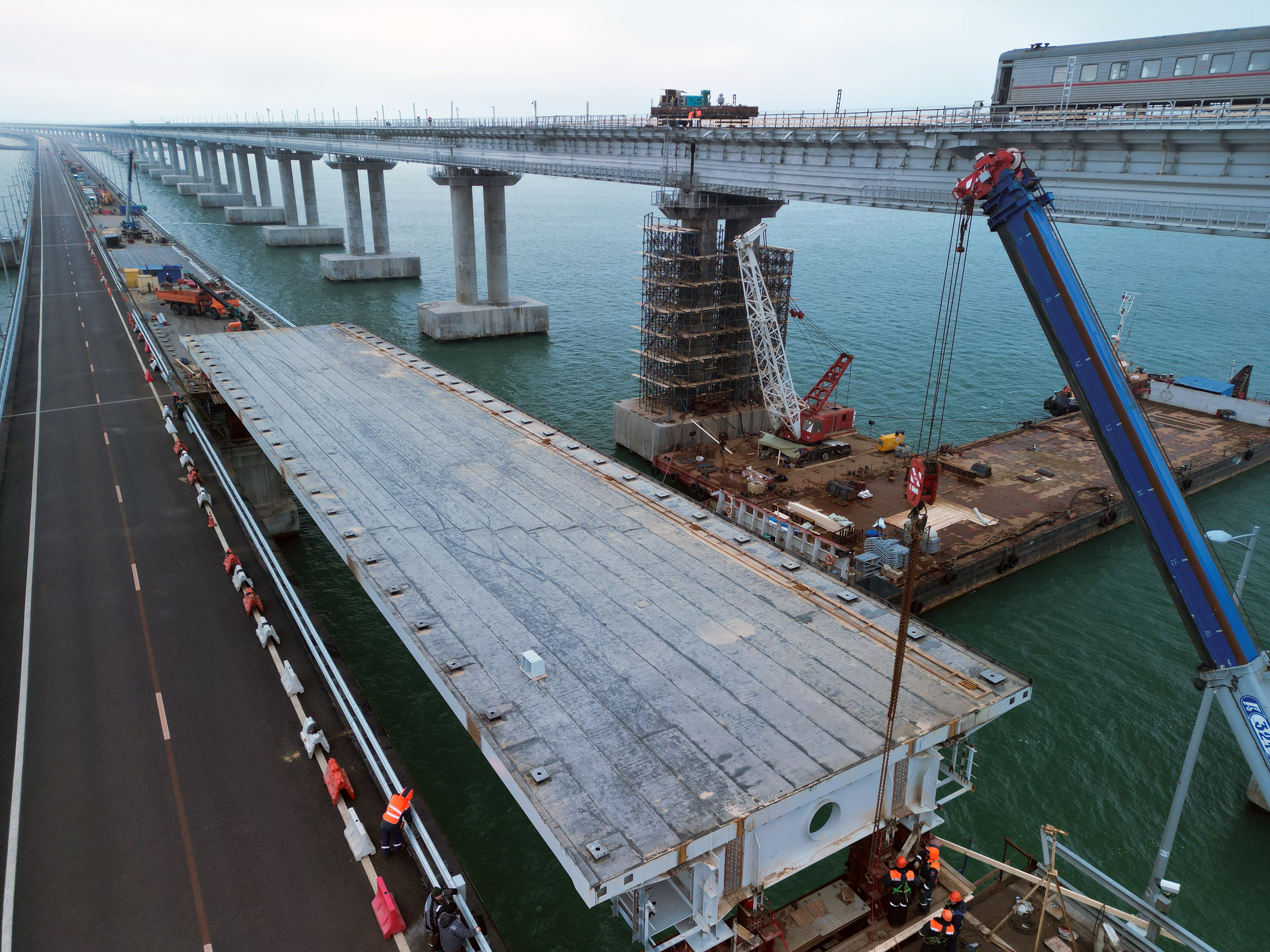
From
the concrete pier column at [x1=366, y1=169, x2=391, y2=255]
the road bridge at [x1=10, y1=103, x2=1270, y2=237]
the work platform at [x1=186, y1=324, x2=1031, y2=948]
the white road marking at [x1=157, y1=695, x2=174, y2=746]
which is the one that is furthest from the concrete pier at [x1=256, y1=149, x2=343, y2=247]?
the white road marking at [x1=157, y1=695, x2=174, y2=746]

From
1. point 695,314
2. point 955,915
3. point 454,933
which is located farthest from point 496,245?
point 955,915

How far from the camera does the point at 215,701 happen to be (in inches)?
914

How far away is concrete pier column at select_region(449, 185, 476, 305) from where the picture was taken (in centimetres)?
8962

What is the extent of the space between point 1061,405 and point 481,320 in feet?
187

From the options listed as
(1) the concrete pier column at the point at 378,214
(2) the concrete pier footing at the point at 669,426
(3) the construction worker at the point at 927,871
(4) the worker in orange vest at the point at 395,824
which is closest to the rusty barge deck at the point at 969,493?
(2) the concrete pier footing at the point at 669,426

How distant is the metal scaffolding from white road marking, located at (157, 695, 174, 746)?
37.7m

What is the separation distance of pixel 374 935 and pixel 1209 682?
810 inches

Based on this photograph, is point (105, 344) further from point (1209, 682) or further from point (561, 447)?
point (1209, 682)

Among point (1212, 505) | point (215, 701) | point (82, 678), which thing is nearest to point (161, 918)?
point (215, 701)

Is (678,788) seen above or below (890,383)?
above

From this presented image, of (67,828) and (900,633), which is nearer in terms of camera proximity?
(900,633)

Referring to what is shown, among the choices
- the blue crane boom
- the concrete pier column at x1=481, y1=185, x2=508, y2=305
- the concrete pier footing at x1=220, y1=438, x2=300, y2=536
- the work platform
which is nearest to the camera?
the work platform

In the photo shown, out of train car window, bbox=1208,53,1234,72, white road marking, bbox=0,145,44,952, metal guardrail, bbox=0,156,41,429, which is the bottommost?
white road marking, bbox=0,145,44,952

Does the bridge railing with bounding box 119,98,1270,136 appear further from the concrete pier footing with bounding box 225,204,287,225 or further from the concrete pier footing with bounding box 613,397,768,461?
the concrete pier footing with bounding box 225,204,287,225
